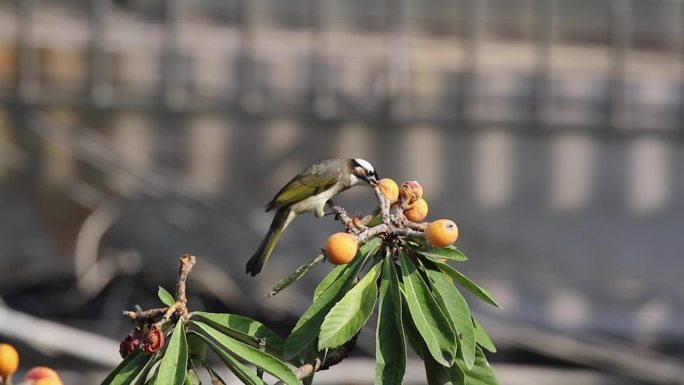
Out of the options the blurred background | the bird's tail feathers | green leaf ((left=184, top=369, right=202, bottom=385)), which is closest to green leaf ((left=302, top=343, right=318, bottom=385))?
green leaf ((left=184, top=369, right=202, bottom=385))

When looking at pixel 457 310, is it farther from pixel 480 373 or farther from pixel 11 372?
pixel 11 372

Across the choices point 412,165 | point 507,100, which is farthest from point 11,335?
point 507,100

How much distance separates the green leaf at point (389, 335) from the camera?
1.60 metres

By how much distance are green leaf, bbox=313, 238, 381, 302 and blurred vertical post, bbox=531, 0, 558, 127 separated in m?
6.58

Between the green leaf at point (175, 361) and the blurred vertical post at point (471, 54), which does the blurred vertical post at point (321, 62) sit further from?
the green leaf at point (175, 361)

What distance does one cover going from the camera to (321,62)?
802 centimetres

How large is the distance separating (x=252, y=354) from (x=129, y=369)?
150 millimetres

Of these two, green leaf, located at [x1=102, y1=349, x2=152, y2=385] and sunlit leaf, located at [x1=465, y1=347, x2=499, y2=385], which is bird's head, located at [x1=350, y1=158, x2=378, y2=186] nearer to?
sunlit leaf, located at [x1=465, y1=347, x2=499, y2=385]

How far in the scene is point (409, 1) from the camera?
8156mm

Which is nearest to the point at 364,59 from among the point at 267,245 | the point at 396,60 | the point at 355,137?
the point at 396,60

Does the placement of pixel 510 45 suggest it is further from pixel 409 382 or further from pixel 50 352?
pixel 50 352

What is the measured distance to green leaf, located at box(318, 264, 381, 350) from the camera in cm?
160

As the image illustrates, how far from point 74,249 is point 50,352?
1.67 m

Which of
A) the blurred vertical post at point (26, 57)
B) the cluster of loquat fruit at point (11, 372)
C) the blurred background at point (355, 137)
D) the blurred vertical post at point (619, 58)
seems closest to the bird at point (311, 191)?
the cluster of loquat fruit at point (11, 372)
